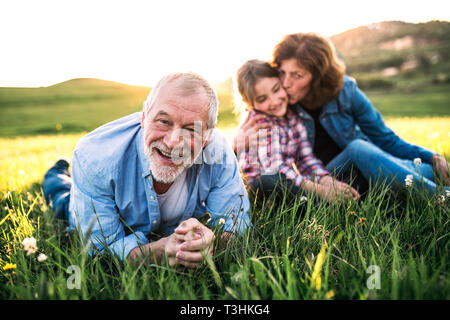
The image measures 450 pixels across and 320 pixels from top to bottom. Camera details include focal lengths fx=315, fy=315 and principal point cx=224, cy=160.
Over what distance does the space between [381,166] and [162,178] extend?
2259 millimetres

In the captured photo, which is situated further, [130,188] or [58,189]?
[58,189]

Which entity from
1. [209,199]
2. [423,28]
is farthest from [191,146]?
[423,28]

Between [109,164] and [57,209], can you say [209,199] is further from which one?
[57,209]

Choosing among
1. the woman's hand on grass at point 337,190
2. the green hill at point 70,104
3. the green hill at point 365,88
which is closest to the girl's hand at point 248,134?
the woman's hand on grass at point 337,190

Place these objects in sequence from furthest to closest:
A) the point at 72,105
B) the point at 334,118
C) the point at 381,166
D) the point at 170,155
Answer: the point at 72,105, the point at 334,118, the point at 381,166, the point at 170,155

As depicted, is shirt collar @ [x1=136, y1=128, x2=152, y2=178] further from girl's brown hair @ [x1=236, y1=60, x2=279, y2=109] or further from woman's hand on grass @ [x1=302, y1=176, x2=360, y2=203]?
girl's brown hair @ [x1=236, y1=60, x2=279, y2=109]

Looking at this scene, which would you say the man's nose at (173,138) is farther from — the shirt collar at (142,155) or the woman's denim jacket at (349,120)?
the woman's denim jacket at (349,120)

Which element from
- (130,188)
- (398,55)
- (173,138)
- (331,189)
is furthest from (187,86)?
(398,55)

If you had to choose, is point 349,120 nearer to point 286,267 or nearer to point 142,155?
point 142,155

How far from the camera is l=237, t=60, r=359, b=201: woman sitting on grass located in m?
3.54

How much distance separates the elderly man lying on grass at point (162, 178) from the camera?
2.12m

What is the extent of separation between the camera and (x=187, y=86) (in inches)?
88.4

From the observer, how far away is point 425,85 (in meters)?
37.4
